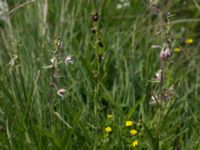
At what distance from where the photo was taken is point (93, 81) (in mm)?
2740

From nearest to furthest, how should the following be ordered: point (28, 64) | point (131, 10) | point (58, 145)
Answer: point (58, 145)
point (28, 64)
point (131, 10)

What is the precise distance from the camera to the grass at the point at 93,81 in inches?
105

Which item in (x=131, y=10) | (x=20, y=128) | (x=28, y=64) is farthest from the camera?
(x=131, y=10)

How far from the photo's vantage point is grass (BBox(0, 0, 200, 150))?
105 inches

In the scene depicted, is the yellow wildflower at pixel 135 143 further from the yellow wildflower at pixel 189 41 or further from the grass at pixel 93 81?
the yellow wildflower at pixel 189 41

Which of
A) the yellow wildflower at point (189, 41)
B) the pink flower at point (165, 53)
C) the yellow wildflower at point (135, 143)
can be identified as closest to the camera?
the pink flower at point (165, 53)

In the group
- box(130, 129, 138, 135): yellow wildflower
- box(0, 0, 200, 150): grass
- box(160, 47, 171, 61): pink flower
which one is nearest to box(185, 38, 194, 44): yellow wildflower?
box(0, 0, 200, 150): grass

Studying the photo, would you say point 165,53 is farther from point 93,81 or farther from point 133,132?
point 133,132

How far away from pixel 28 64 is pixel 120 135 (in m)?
1.08

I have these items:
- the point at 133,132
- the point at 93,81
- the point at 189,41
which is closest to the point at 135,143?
the point at 133,132

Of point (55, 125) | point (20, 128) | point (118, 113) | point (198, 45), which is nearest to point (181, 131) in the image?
point (118, 113)

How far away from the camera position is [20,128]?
8.63ft

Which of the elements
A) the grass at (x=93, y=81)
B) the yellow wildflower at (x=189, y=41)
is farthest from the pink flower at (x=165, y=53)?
the yellow wildflower at (x=189, y=41)

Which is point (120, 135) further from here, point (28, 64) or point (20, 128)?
point (28, 64)
